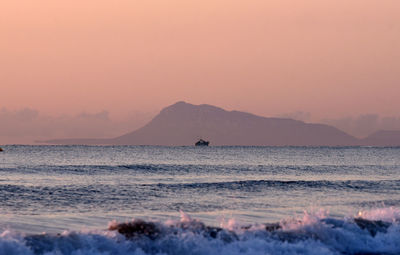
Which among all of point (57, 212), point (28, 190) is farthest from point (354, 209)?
point (28, 190)

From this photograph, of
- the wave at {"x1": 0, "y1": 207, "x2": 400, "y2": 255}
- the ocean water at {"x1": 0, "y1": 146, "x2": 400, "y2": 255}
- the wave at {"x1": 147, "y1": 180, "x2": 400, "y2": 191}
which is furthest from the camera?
the wave at {"x1": 147, "y1": 180, "x2": 400, "y2": 191}

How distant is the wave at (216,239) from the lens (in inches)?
663

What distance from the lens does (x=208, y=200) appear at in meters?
32.6

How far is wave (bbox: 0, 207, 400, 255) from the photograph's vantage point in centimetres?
1683

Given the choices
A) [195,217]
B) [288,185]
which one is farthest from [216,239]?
[288,185]

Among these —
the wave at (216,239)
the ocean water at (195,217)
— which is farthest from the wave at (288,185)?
the wave at (216,239)

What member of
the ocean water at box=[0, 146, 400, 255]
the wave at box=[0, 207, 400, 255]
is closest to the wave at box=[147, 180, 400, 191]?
the ocean water at box=[0, 146, 400, 255]

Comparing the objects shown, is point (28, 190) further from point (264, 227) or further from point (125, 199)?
point (264, 227)

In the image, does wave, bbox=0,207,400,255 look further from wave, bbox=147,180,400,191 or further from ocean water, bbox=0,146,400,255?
wave, bbox=147,180,400,191

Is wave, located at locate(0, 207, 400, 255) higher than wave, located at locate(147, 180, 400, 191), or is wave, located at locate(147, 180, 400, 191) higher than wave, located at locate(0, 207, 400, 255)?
wave, located at locate(147, 180, 400, 191)

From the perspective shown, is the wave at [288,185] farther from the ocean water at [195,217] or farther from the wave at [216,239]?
the wave at [216,239]

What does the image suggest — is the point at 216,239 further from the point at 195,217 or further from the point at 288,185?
the point at 288,185

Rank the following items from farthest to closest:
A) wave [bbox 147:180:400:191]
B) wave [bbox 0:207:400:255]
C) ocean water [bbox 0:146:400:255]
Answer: wave [bbox 147:180:400:191] → ocean water [bbox 0:146:400:255] → wave [bbox 0:207:400:255]

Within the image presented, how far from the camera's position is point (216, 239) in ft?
61.0
